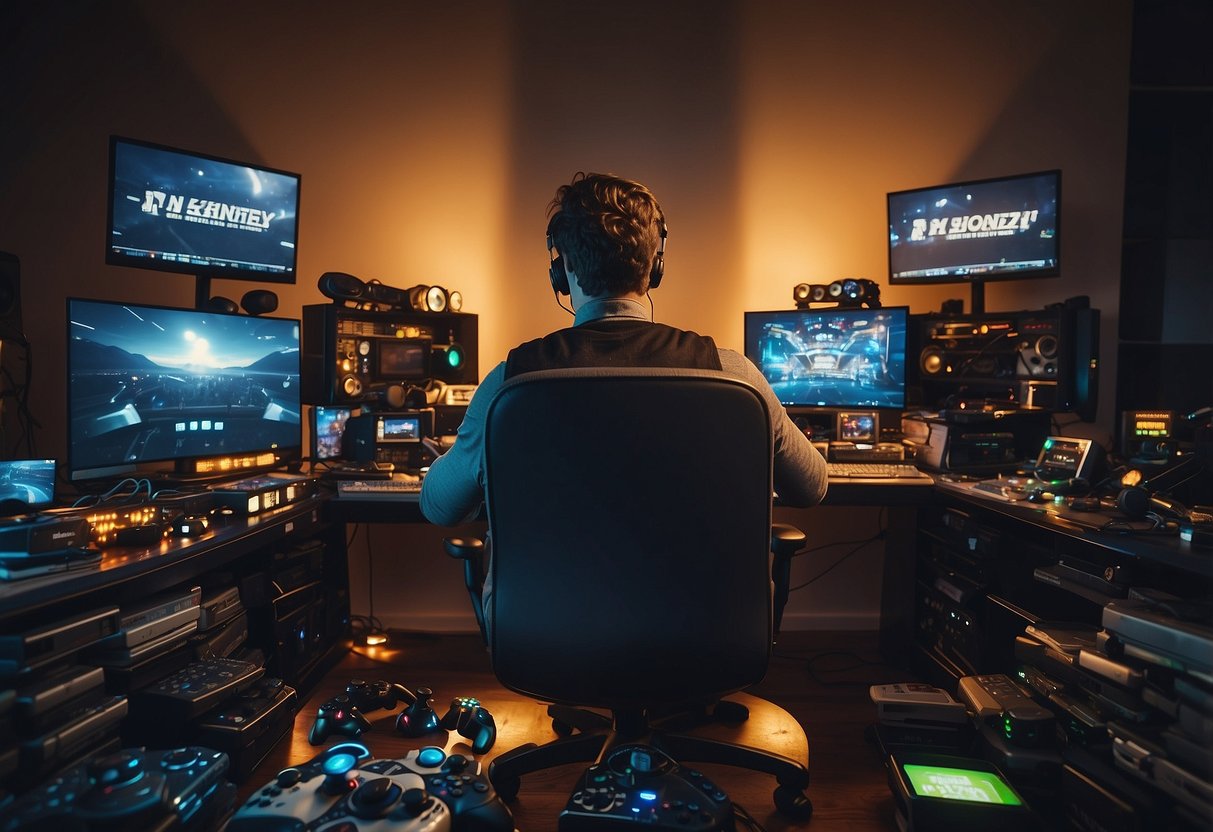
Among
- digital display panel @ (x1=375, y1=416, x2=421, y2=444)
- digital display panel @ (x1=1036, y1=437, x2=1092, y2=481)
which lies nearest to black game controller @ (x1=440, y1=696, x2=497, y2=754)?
digital display panel @ (x1=375, y1=416, x2=421, y2=444)

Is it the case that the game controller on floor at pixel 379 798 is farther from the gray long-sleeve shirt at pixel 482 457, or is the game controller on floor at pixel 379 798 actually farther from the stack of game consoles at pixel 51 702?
the gray long-sleeve shirt at pixel 482 457

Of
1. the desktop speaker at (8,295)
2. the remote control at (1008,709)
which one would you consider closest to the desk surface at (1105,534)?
the remote control at (1008,709)

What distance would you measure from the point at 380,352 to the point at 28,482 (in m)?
1.13

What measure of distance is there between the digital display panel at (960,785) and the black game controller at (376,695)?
1.47 meters

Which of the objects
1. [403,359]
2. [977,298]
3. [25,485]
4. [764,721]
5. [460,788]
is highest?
[977,298]

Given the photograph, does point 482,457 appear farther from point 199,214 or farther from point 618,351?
point 199,214

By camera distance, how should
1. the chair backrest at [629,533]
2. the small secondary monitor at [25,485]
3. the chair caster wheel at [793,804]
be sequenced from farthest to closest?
the chair caster wheel at [793,804] → the small secondary monitor at [25,485] → the chair backrest at [629,533]

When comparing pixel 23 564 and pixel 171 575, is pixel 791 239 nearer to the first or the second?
pixel 171 575

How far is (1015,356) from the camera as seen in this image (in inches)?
91.1

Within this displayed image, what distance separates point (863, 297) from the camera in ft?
8.00

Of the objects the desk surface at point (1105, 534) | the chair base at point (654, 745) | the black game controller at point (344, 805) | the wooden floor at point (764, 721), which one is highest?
the desk surface at point (1105, 534)

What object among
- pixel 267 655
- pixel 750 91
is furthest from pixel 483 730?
pixel 750 91

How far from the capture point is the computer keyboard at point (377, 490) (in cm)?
201

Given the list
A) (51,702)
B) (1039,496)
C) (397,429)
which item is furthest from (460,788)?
(1039,496)
